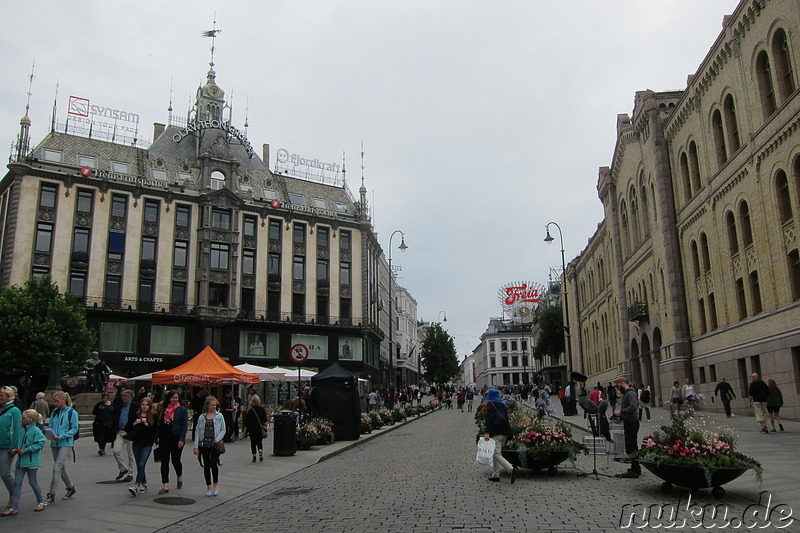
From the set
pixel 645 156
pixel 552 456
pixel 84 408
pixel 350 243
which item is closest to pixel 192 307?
pixel 350 243

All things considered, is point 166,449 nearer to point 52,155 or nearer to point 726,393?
point 726,393

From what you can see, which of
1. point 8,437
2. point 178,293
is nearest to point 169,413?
point 8,437

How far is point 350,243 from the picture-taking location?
59062 mm

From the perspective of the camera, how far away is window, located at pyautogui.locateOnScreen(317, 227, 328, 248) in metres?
57.3

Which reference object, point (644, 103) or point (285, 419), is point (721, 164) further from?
point (285, 419)

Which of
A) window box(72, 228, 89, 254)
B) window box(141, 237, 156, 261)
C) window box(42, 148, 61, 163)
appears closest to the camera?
window box(72, 228, 89, 254)

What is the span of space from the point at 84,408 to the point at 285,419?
15040 mm

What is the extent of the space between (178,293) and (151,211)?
683cm

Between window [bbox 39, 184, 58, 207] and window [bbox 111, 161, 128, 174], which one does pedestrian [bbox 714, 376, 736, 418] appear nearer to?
window [bbox 39, 184, 58, 207]

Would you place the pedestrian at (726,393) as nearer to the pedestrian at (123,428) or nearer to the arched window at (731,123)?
the arched window at (731,123)

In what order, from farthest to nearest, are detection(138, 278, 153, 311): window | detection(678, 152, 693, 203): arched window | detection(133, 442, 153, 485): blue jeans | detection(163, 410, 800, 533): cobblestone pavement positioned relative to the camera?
detection(138, 278, 153, 311): window < detection(678, 152, 693, 203): arched window < detection(133, 442, 153, 485): blue jeans < detection(163, 410, 800, 533): cobblestone pavement

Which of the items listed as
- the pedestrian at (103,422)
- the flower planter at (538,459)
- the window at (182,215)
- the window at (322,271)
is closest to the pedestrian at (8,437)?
the flower planter at (538,459)

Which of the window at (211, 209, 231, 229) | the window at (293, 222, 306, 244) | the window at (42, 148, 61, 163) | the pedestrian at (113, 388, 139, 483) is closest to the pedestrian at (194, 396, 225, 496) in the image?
the pedestrian at (113, 388, 139, 483)

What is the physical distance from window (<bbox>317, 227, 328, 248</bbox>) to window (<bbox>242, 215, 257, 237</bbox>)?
597cm
